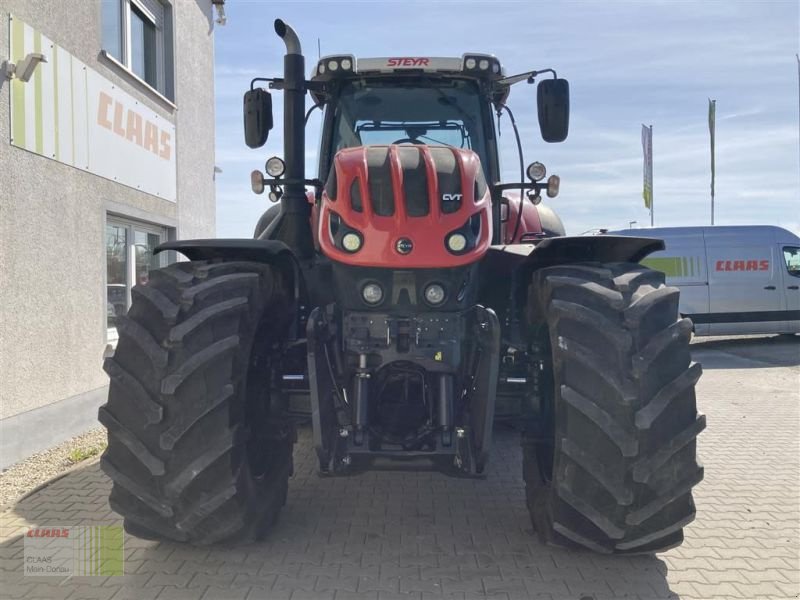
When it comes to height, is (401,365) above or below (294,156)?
below

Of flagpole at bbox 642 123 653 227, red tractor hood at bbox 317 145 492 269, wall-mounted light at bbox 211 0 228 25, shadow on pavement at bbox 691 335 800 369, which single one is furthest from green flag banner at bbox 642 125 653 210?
red tractor hood at bbox 317 145 492 269

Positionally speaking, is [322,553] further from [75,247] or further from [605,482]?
[75,247]

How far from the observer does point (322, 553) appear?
3561 mm

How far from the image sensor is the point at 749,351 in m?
13.4

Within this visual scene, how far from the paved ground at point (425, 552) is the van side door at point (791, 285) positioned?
9.08 metres

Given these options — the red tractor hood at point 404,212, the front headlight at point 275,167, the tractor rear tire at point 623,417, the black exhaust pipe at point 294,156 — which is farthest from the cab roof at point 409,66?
the tractor rear tire at point 623,417

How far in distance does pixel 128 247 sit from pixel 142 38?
2.70 meters

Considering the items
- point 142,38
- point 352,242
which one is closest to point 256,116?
point 352,242

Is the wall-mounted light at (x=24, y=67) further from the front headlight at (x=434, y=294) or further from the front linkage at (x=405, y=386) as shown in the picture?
the front headlight at (x=434, y=294)

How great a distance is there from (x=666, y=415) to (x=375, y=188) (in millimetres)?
1688

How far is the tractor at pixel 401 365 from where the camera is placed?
2.97 m

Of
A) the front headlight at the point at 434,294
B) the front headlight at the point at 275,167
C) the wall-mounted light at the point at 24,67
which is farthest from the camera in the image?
the wall-mounted light at the point at 24,67

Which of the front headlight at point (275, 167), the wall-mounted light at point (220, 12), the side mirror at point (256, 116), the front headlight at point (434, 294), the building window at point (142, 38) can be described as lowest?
the front headlight at point (434, 294)

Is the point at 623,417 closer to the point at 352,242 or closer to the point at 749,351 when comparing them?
the point at 352,242
